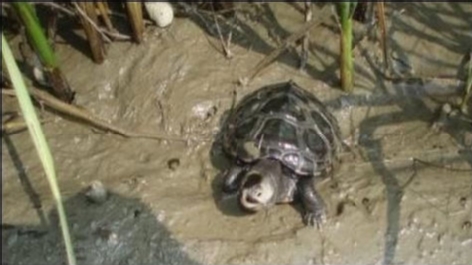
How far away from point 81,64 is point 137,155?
0.66 m

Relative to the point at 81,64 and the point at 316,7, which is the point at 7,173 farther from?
the point at 316,7

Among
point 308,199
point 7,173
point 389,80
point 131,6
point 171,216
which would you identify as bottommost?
point 7,173

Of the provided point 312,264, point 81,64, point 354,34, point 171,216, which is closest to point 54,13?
point 81,64

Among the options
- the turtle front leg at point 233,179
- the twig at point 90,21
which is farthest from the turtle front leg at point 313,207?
the twig at point 90,21

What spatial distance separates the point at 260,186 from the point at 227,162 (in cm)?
43

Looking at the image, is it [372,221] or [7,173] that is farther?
[7,173]

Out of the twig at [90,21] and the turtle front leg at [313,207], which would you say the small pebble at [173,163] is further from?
the twig at [90,21]

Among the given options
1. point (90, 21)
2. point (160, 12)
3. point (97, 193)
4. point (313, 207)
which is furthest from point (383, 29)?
point (97, 193)

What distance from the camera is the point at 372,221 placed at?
337 cm

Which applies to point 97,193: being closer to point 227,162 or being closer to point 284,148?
point 227,162

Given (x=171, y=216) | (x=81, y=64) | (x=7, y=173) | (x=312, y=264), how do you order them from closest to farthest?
(x=312, y=264)
(x=171, y=216)
(x=7, y=173)
(x=81, y=64)

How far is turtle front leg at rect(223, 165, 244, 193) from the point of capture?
3.53 metres

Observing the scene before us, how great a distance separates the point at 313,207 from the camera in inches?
132

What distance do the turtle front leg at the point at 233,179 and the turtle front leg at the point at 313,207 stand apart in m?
0.31
